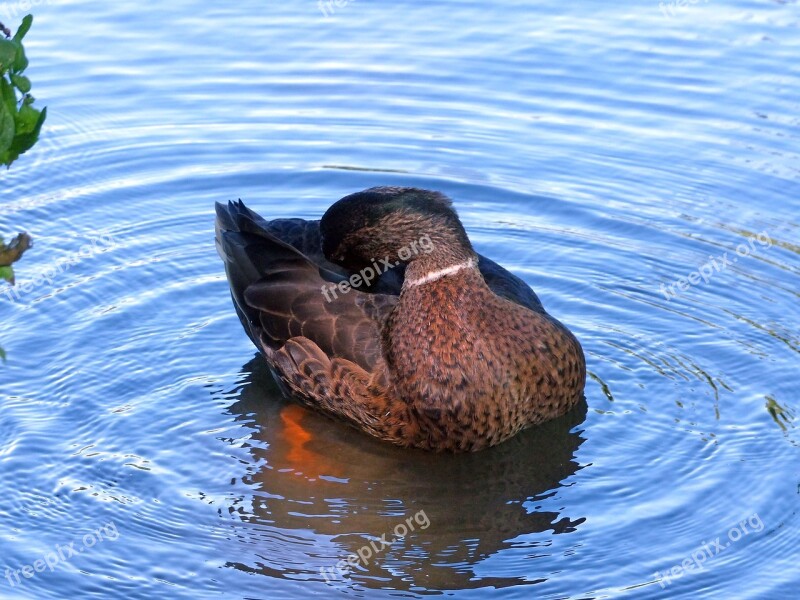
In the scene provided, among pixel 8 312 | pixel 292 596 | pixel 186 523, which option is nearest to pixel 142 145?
pixel 8 312

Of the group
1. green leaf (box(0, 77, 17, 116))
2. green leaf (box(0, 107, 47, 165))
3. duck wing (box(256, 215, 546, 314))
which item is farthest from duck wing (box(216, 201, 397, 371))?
green leaf (box(0, 77, 17, 116))

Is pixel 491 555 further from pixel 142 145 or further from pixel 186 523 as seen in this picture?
pixel 142 145

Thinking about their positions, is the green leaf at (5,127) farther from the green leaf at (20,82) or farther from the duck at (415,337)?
the duck at (415,337)

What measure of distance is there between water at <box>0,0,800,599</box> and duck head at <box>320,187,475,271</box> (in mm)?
1048

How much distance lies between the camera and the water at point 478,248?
597 cm

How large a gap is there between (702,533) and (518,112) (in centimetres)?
526

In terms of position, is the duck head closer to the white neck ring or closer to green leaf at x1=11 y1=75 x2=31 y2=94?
the white neck ring

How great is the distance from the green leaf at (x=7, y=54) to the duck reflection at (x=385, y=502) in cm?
319

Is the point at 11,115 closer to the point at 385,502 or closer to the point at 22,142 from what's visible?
the point at 22,142

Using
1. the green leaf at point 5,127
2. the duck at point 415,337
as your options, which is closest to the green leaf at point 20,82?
the green leaf at point 5,127

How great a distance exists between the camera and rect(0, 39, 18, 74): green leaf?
10.4 ft

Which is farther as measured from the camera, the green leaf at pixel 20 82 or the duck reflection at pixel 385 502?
the duck reflection at pixel 385 502

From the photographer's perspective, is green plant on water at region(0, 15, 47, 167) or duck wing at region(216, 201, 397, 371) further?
duck wing at region(216, 201, 397, 371)

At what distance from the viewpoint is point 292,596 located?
5.65 metres
